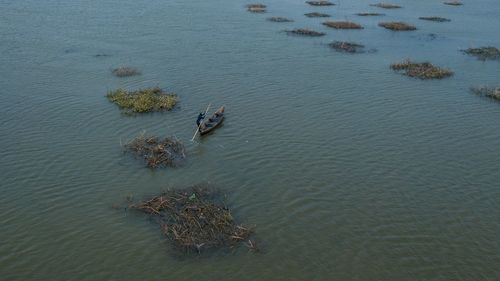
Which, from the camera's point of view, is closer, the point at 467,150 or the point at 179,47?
the point at 467,150

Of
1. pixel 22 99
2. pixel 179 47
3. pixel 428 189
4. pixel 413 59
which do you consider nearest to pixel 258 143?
pixel 428 189

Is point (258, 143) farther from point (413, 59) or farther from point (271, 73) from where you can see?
point (413, 59)

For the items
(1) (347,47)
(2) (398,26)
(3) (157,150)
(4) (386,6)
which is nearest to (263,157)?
(3) (157,150)

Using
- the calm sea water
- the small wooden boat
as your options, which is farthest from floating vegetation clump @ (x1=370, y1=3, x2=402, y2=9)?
the small wooden boat

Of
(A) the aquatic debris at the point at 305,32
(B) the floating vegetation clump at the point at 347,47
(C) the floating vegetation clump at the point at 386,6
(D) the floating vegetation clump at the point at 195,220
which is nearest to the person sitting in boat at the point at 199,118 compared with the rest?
(D) the floating vegetation clump at the point at 195,220

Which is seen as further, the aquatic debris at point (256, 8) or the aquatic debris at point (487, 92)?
the aquatic debris at point (256, 8)

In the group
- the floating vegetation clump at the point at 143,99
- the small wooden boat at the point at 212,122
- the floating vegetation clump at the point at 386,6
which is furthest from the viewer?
the floating vegetation clump at the point at 386,6

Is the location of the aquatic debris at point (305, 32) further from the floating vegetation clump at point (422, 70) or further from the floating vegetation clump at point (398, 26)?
the floating vegetation clump at point (422, 70)

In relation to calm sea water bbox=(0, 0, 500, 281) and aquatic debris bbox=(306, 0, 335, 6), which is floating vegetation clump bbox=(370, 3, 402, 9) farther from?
calm sea water bbox=(0, 0, 500, 281)
